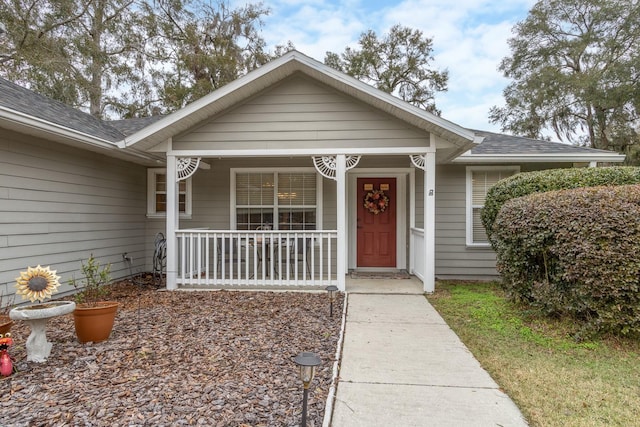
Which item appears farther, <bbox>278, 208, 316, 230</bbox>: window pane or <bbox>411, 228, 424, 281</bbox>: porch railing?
<bbox>278, 208, 316, 230</bbox>: window pane

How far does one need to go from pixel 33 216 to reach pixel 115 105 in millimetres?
12573

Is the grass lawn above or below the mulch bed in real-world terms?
below

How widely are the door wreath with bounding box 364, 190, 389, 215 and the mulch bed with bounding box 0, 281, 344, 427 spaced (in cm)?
332

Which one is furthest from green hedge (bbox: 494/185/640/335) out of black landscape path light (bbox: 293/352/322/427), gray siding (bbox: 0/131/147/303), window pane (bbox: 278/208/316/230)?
gray siding (bbox: 0/131/147/303)

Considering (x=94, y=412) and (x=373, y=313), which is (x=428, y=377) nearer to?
(x=373, y=313)

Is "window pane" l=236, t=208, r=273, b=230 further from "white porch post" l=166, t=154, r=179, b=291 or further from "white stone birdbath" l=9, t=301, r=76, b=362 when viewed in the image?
"white stone birdbath" l=9, t=301, r=76, b=362

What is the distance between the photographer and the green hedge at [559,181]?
5.05 meters

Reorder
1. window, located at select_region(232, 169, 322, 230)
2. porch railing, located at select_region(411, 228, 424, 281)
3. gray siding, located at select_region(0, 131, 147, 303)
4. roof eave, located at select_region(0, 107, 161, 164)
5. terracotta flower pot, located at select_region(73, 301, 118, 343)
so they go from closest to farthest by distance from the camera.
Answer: terracotta flower pot, located at select_region(73, 301, 118, 343)
roof eave, located at select_region(0, 107, 161, 164)
gray siding, located at select_region(0, 131, 147, 303)
porch railing, located at select_region(411, 228, 424, 281)
window, located at select_region(232, 169, 322, 230)

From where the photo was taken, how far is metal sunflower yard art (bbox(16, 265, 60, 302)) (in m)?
3.06

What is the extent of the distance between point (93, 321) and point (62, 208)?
2.99 meters

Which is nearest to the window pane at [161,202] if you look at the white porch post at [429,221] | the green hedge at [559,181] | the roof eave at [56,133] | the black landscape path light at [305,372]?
the roof eave at [56,133]

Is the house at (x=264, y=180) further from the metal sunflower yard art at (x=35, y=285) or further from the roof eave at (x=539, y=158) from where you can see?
the metal sunflower yard art at (x=35, y=285)

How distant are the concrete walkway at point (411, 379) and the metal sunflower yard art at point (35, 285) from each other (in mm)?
2644

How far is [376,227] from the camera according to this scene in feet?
25.4
